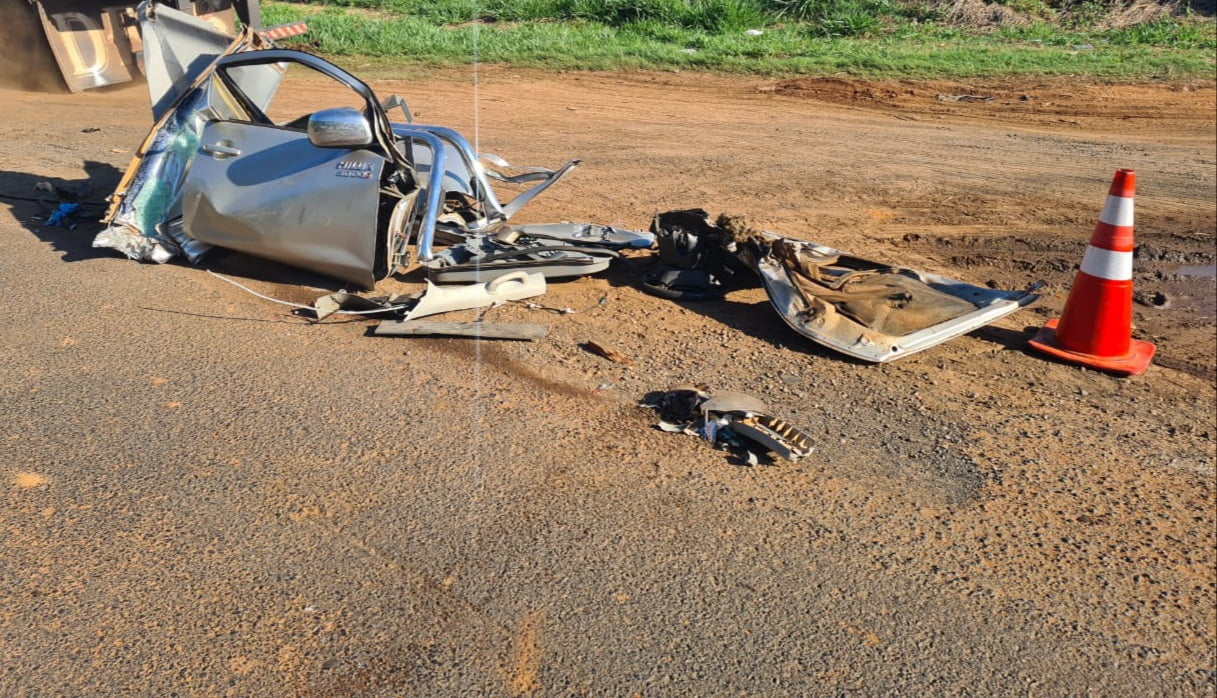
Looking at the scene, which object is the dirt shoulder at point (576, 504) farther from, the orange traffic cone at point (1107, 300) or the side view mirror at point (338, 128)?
the side view mirror at point (338, 128)

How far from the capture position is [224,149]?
6.76 meters

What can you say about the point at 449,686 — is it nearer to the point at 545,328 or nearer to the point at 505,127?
the point at 545,328

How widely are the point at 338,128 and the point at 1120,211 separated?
4434 millimetres

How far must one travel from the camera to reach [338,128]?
6.09 m

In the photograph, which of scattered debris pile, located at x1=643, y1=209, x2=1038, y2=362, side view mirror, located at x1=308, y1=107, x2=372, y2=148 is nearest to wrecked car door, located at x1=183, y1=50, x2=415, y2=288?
side view mirror, located at x1=308, y1=107, x2=372, y2=148

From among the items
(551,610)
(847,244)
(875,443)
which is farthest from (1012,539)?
(847,244)

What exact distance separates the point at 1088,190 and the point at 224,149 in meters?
7.77

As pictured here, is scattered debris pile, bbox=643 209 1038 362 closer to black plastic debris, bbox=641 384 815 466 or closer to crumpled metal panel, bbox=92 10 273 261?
black plastic debris, bbox=641 384 815 466

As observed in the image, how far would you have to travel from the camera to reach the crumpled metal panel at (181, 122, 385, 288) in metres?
6.29

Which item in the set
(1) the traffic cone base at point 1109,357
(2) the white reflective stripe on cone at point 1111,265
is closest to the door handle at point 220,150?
(1) the traffic cone base at point 1109,357

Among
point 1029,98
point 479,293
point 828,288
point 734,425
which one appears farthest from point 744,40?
point 734,425

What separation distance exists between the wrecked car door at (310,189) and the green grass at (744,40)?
10156 mm

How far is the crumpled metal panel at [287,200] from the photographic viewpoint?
6.29m

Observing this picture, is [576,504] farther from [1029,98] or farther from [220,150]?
[1029,98]
